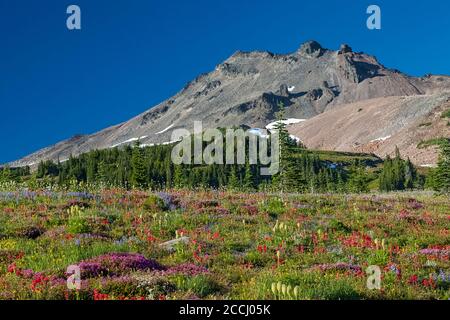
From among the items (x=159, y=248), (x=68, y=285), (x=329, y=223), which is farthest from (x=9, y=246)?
(x=329, y=223)

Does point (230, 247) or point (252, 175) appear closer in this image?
point (230, 247)

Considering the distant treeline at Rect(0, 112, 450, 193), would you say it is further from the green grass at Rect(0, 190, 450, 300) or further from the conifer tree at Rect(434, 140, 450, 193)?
the green grass at Rect(0, 190, 450, 300)

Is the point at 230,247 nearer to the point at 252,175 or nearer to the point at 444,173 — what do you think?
the point at 444,173

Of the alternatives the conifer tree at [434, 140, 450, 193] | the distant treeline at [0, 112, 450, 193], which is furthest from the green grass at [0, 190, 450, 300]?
the conifer tree at [434, 140, 450, 193]

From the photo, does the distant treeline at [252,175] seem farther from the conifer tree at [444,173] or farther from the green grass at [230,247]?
the green grass at [230,247]

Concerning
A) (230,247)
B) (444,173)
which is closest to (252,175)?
(444,173)

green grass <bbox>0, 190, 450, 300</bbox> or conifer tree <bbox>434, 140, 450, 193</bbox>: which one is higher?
conifer tree <bbox>434, 140, 450, 193</bbox>

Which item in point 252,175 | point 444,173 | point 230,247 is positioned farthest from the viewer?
point 252,175

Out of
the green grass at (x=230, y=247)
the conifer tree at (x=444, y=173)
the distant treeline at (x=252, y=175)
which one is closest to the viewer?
the green grass at (x=230, y=247)

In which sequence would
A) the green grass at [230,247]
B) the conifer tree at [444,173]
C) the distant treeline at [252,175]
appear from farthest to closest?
1. the distant treeline at [252,175]
2. the conifer tree at [444,173]
3. the green grass at [230,247]

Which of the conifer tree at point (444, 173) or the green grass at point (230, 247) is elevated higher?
the conifer tree at point (444, 173)

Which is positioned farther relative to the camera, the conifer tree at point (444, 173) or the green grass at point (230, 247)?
the conifer tree at point (444, 173)

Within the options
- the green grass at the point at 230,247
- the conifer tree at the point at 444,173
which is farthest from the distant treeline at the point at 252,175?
the green grass at the point at 230,247

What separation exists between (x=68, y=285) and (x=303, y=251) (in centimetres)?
676
